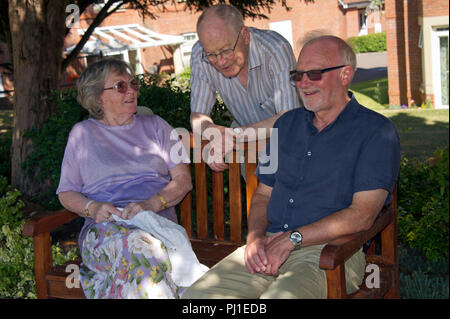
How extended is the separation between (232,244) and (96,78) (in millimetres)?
1341

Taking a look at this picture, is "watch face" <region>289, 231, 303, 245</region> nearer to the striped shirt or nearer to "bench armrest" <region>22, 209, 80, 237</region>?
the striped shirt

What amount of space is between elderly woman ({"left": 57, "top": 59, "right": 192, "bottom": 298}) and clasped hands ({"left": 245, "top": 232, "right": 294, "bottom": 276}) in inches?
26.5

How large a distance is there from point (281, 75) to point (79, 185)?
136 cm

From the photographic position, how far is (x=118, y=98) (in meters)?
3.44

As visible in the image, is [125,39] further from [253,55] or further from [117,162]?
[117,162]

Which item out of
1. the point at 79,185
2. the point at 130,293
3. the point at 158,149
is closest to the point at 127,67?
the point at 158,149

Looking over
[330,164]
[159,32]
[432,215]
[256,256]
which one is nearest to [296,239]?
[256,256]

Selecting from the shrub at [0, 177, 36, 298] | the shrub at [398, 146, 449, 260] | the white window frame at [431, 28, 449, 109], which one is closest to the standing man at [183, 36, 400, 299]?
the shrub at [398, 146, 449, 260]

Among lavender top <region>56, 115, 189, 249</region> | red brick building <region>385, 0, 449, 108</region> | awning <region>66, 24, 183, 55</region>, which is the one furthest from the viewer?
awning <region>66, 24, 183, 55</region>

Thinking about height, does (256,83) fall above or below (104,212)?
above

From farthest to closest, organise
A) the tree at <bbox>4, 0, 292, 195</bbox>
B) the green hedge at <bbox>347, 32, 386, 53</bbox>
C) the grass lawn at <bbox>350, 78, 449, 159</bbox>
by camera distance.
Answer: the green hedge at <bbox>347, 32, 386, 53</bbox> < the grass lawn at <bbox>350, 78, 449, 159</bbox> < the tree at <bbox>4, 0, 292, 195</bbox>

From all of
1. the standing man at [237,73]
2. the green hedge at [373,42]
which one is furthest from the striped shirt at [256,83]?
the green hedge at [373,42]

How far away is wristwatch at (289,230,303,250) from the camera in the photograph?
277 centimetres

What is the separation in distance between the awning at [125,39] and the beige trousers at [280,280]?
24.6 meters
